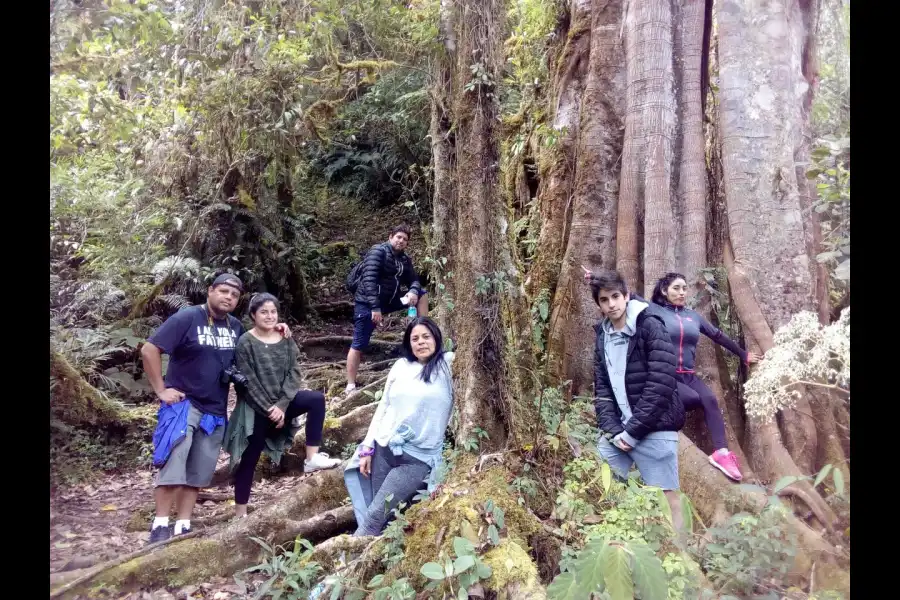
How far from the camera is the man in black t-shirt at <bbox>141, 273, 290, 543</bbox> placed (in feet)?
11.6

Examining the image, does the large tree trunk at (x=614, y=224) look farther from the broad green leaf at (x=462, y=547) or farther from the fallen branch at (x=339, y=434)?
the fallen branch at (x=339, y=434)

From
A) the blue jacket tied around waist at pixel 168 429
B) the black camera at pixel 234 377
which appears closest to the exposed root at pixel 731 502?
the black camera at pixel 234 377

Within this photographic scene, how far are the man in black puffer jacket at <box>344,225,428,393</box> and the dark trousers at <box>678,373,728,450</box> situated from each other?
8.64 ft

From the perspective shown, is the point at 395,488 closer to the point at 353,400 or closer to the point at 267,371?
the point at 267,371

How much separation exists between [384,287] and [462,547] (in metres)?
2.98

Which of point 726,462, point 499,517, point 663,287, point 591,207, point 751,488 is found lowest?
point 499,517

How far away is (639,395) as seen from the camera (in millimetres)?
3410

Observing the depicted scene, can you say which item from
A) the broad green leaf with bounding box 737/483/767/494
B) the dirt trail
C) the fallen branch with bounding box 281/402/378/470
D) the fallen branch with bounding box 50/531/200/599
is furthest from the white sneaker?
the broad green leaf with bounding box 737/483/767/494

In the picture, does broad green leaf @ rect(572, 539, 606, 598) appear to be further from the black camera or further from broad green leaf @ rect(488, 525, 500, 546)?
the black camera

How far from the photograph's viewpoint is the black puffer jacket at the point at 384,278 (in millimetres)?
5375

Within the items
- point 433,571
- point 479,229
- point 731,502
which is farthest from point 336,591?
point 479,229
